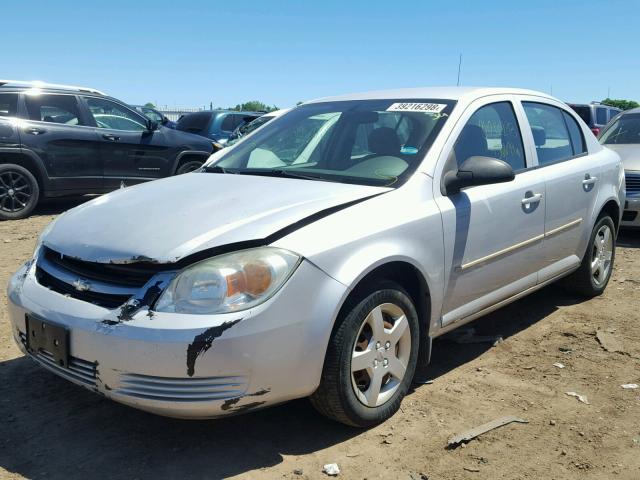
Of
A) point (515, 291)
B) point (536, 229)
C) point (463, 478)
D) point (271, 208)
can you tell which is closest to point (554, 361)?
point (515, 291)

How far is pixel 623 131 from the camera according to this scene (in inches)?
A: 352

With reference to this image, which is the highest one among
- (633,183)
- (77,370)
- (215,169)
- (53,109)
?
(53,109)

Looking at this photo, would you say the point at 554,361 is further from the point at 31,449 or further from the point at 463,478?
the point at 31,449

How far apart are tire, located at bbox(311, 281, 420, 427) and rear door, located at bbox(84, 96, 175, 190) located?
23.2 feet

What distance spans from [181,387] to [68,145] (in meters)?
7.13

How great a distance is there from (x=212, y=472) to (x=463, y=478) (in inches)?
42.3

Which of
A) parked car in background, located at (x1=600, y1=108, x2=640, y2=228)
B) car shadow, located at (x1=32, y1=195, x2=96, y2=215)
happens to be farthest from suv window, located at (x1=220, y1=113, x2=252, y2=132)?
parked car in background, located at (x1=600, y1=108, x2=640, y2=228)

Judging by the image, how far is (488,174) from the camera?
3422 millimetres

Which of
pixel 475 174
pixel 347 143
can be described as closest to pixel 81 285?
pixel 347 143

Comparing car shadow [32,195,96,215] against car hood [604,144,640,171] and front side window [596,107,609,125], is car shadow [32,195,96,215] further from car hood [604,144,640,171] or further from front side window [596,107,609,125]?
front side window [596,107,609,125]

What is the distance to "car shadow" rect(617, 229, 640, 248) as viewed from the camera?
763 cm

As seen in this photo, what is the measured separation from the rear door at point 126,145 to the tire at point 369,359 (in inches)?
278

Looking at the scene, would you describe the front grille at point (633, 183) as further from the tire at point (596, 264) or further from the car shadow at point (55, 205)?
the car shadow at point (55, 205)

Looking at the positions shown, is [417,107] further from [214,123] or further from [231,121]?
[231,121]
